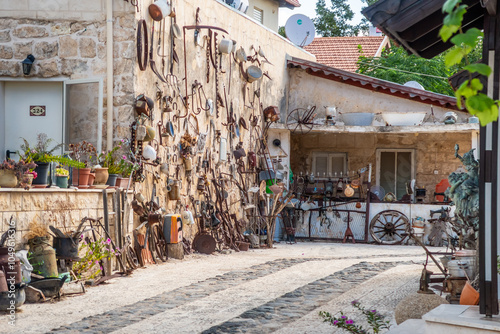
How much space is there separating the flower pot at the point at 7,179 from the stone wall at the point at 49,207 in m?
0.12

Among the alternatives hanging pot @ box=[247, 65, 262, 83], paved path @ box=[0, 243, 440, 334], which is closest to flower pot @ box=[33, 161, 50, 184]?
paved path @ box=[0, 243, 440, 334]

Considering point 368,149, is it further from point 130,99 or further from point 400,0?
point 400,0

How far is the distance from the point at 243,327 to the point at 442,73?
67.7 ft

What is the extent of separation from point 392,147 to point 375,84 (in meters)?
2.07

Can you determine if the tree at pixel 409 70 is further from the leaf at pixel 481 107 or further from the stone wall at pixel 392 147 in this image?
the leaf at pixel 481 107

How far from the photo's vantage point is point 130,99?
10.4 meters

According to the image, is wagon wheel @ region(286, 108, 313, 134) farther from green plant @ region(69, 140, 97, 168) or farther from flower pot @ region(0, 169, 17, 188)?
flower pot @ region(0, 169, 17, 188)

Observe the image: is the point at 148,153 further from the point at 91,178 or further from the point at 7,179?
the point at 7,179

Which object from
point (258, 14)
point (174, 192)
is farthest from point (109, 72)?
point (258, 14)

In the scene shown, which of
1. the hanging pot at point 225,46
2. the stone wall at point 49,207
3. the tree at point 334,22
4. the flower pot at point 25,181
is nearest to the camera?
the stone wall at point 49,207

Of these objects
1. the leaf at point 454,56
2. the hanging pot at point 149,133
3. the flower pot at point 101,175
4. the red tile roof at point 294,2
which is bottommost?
the flower pot at point 101,175

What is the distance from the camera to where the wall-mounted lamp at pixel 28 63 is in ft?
33.9

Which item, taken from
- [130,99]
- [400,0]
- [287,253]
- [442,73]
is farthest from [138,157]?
[442,73]

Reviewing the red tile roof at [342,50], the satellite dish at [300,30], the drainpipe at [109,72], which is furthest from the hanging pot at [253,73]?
the red tile roof at [342,50]
